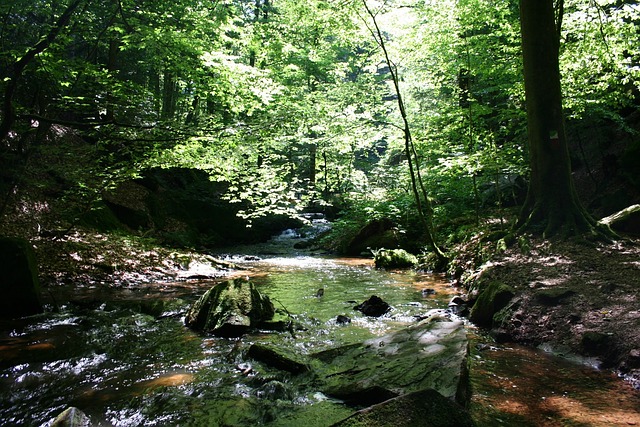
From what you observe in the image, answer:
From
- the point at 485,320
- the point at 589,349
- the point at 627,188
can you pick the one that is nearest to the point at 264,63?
the point at 627,188

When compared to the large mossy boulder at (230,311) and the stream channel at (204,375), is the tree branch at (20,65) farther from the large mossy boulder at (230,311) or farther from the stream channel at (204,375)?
the large mossy boulder at (230,311)

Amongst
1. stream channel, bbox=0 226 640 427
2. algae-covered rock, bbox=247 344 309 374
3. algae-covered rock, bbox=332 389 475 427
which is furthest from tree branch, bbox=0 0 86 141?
algae-covered rock, bbox=332 389 475 427

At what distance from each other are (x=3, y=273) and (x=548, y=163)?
1000 cm

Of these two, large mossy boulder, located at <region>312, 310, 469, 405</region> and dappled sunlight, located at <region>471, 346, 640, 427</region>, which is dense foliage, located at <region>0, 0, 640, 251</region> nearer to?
large mossy boulder, located at <region>312, 310, 469, 405</region>

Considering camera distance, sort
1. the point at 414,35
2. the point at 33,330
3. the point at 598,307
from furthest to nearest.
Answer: the point at 414,35 → the point at 33,330 → the point at 598,307

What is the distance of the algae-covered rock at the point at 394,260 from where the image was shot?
12203 millimetres

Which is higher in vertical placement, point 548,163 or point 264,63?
point 264,63

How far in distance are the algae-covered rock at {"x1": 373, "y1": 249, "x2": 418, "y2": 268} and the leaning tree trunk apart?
4.63 meters

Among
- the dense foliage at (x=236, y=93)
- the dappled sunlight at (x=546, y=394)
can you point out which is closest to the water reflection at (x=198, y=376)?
the dappled sunlight at (x=546, y=394)

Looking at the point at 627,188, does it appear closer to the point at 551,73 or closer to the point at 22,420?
the point at 551,73

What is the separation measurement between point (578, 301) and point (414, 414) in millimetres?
3947

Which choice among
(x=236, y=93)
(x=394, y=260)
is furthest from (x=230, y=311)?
(x=394, y=260)

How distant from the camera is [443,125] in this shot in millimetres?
13047

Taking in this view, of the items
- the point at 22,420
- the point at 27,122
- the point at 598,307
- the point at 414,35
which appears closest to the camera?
the point at 22,420
